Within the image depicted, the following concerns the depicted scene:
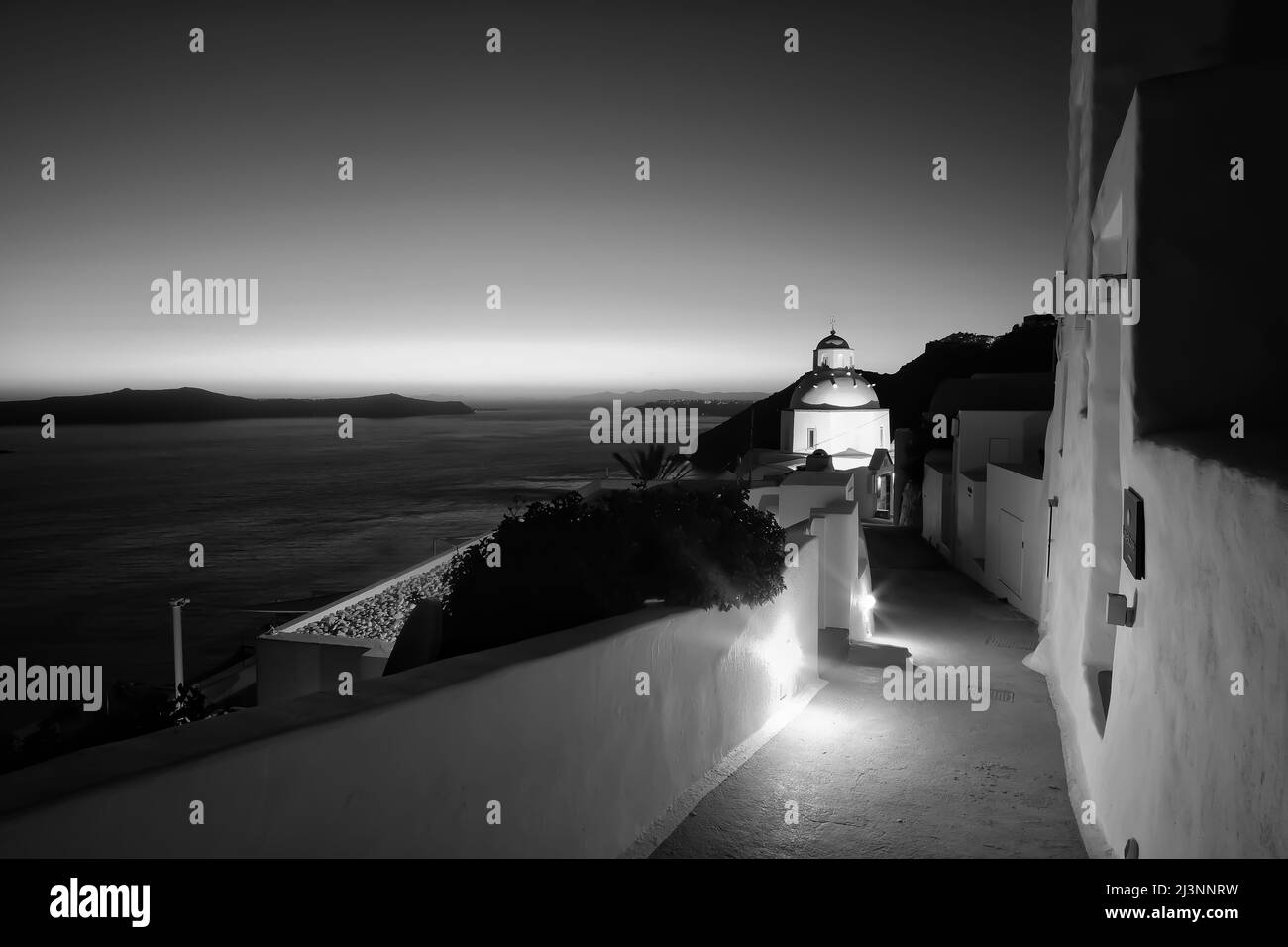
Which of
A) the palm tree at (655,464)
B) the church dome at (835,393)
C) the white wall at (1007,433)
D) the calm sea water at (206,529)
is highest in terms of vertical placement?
the church dome at (835,393)

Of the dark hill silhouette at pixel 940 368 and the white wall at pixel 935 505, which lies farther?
the dark hill silhouette at pixel 940 368

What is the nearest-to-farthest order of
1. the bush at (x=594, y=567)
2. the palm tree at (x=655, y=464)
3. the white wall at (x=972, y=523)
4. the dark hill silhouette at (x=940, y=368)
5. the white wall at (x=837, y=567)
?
1. the bush at (x=594, y=567)
2. the white wall at (x=837, y=567)
3. the palm tree at (x=655, y=464)
4. the white wall at (x=972, y=523)
5. the dark hill silhouette at (x=940, y=368)

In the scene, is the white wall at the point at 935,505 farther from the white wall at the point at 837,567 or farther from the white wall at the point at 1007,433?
the white wall at the point at 837,567

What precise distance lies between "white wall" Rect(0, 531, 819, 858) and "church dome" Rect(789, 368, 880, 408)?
39.2m

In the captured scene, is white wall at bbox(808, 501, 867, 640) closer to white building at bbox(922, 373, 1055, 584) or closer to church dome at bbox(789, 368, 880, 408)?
white building at bbox(922, 373, 1055, 584)

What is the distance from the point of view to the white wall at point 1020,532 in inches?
695

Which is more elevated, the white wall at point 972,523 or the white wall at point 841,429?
the white wall at point 841,429

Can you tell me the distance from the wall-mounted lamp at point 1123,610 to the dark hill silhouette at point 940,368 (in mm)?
58275

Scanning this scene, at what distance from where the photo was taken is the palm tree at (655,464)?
75.8 feet

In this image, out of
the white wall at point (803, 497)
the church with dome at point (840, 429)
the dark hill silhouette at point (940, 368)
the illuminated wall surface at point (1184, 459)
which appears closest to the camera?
the illuminated wall surface at point (1184, 459)

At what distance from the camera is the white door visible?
63.0ft

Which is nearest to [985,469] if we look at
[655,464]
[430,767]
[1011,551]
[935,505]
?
[1011,551]

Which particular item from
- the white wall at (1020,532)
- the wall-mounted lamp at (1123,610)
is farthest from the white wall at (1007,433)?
the wall-mounted lamp at (1123,610)
